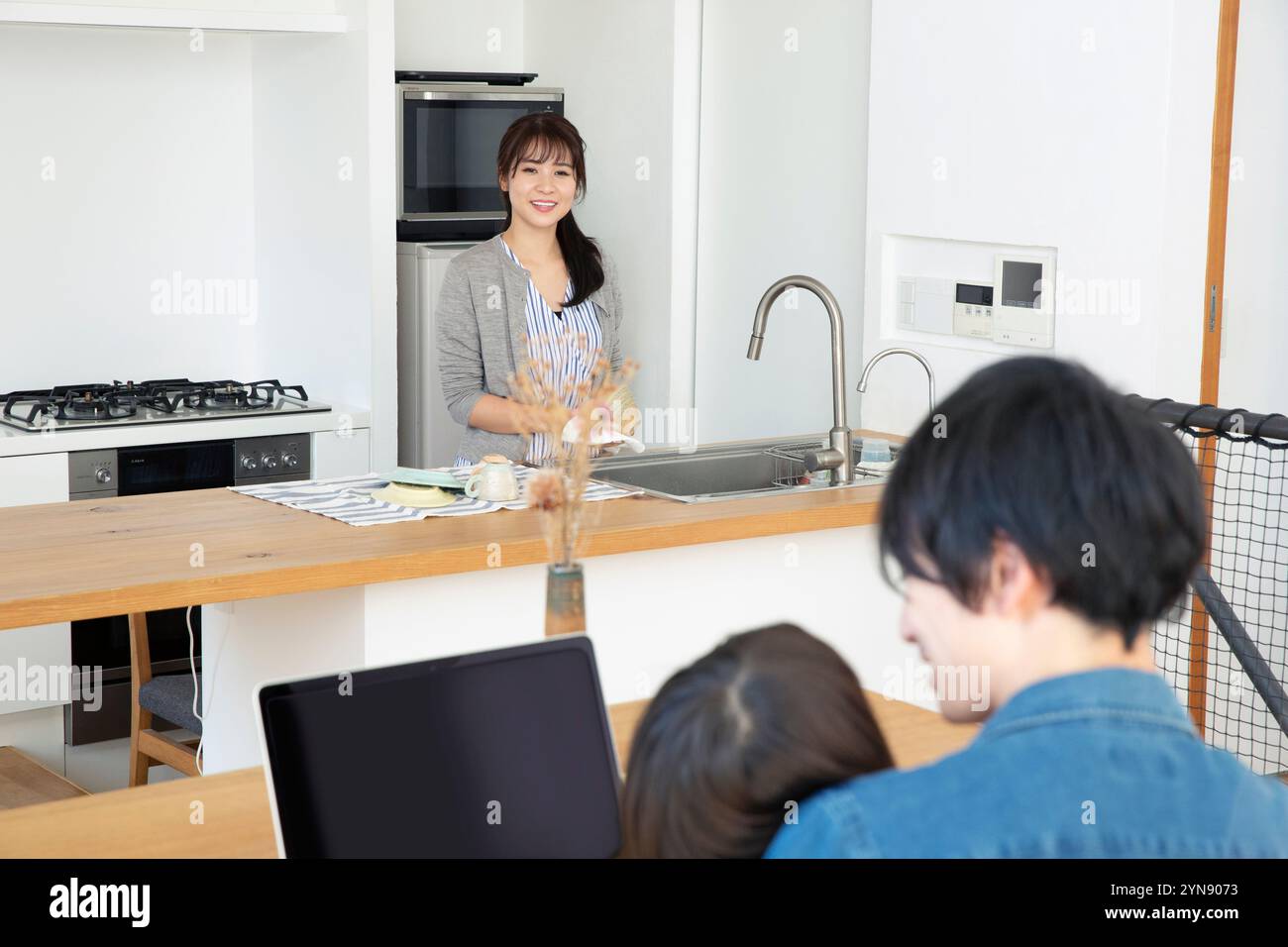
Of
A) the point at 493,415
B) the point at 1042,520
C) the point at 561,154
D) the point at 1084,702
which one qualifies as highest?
the point at 561,154

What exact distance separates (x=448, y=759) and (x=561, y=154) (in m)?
2.28

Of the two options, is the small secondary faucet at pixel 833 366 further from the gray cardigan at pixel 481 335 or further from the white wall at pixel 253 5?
the white wall at pixel 253 5

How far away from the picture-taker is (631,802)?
3.17 feet

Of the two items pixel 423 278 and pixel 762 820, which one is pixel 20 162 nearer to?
pixel 423 278

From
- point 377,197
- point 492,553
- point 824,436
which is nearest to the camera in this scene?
point 492,553

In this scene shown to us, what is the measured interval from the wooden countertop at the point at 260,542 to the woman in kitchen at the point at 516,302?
677mm

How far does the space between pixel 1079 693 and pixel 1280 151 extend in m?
2.61

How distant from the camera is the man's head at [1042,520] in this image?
3.09 feet

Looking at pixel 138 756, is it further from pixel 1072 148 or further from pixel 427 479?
pixel 1072 148

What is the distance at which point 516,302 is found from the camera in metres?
3.47

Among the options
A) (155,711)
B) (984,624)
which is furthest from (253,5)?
(984,624)

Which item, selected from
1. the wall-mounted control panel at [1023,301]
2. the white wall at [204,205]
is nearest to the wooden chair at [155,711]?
the white wall at [204,205]
